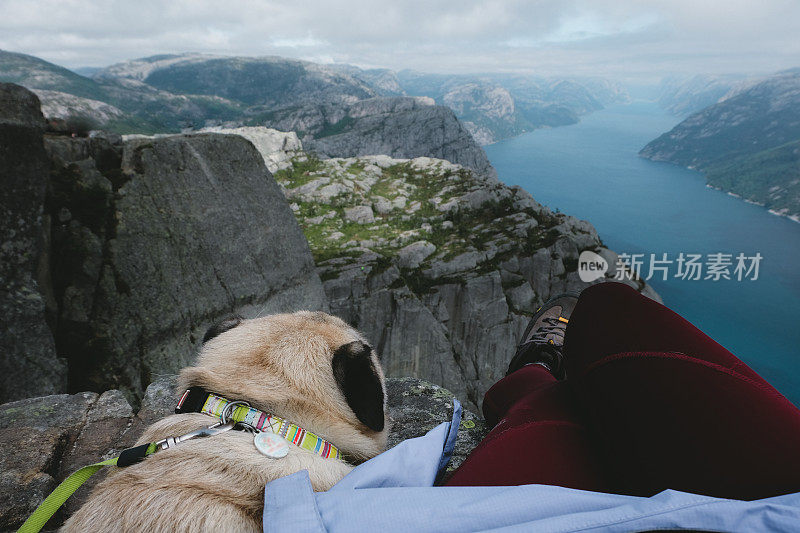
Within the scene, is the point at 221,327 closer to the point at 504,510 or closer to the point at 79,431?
the point at 79,431

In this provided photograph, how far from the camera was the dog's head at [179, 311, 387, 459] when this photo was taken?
2426mm

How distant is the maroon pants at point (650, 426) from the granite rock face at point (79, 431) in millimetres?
1577

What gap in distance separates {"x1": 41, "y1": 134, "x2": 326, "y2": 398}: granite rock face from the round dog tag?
8995 mm

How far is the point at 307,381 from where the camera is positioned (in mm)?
2512

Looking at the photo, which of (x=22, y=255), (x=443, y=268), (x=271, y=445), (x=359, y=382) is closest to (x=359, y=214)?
(x=443, y=268)

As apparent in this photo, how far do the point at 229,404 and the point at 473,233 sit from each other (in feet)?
105

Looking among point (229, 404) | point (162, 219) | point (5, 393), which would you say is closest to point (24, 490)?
point (229, 404)

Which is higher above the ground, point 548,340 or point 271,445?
point 271,445

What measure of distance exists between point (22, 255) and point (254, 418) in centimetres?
860

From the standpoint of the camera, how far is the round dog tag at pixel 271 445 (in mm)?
2000

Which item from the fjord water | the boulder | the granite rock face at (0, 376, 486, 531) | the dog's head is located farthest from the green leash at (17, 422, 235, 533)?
the fjord water

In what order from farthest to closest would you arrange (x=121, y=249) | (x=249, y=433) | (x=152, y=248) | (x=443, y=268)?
(x=443, y=268), (x=152, y=248), (x=121, y=249), (x=249, y=433)

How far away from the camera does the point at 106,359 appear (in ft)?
28.7

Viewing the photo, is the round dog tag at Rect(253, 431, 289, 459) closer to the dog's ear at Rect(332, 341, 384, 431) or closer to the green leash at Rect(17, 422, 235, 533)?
the green leash at Rect(17, 422, 235, 533)
